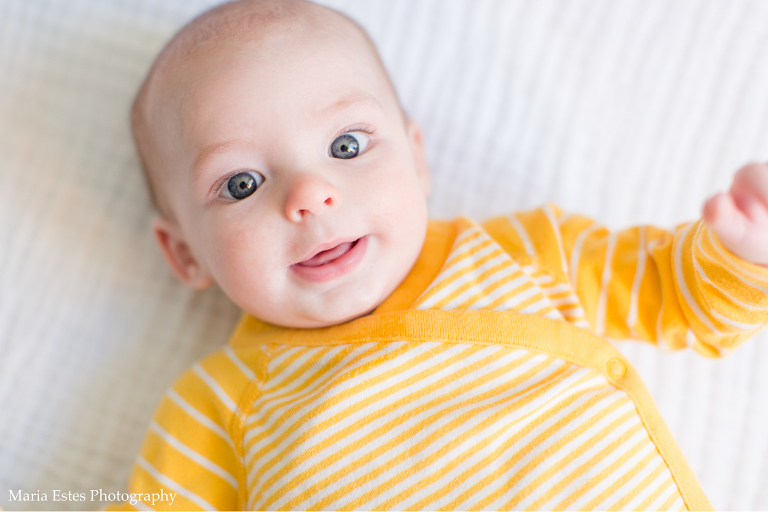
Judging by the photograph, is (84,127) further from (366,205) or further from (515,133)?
(515,133)

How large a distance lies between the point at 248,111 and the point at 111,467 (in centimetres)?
73

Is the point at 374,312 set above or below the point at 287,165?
below

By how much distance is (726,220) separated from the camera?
2.32 feet

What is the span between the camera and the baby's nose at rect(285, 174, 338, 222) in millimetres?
809

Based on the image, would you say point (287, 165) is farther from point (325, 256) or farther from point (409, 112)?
point (409, 112)

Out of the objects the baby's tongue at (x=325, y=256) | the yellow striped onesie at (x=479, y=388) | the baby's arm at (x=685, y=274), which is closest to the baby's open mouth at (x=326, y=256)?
the baby's tongue at (x=325, y=256)

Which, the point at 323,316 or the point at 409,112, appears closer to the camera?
the point at 323,316

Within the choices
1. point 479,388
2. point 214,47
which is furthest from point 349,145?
point 479,388

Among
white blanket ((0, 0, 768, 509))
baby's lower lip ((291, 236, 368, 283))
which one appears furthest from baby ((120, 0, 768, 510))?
white blanket ((0, 0, 768, 509))

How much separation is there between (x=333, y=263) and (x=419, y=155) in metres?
0.31

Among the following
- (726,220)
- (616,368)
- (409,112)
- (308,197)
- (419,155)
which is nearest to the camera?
(726,220)

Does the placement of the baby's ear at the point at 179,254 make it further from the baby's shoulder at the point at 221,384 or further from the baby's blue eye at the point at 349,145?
the baby's blue eye at the point at 349,145

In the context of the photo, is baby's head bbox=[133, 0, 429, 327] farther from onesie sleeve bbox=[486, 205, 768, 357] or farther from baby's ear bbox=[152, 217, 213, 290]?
onesie sleeve bbox=[486, 205, 768, 357]

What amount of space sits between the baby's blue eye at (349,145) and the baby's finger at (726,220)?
470mm
